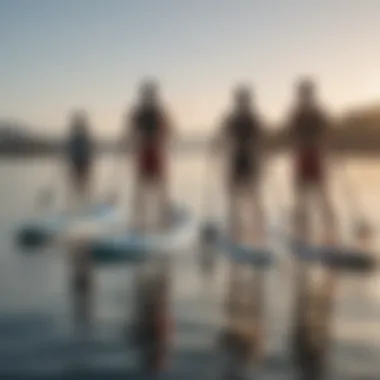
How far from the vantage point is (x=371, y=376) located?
3.53 metres

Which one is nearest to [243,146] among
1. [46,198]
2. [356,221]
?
[356,221]

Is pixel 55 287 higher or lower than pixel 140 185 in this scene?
lower

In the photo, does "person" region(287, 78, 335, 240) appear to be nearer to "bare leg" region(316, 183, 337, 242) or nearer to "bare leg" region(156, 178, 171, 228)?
"bare leg" region(316, 183, 337, 242)

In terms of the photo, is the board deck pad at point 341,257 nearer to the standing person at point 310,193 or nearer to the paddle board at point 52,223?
the standing person at point 310,193

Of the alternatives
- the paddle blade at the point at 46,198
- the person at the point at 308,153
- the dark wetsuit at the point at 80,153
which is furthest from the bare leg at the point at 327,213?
the paddle blade at the point at 46,198

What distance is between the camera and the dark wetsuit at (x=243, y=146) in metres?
5.71

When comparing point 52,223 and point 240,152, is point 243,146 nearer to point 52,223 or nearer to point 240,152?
point 240,152

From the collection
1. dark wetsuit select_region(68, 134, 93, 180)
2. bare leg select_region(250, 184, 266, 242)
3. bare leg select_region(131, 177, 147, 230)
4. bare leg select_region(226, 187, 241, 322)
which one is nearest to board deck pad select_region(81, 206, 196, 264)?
bare leg select_region(131, 177, 147, 230)

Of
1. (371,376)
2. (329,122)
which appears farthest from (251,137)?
(371,376)

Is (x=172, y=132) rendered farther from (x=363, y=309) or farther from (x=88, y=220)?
(x=363, y=309)

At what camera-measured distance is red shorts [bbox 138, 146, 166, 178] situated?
609cm

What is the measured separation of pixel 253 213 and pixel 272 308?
152 cm

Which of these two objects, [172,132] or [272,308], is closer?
[272,308]

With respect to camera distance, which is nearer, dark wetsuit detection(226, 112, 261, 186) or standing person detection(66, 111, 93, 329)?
standing person detection(66, 111, 93, 329)
